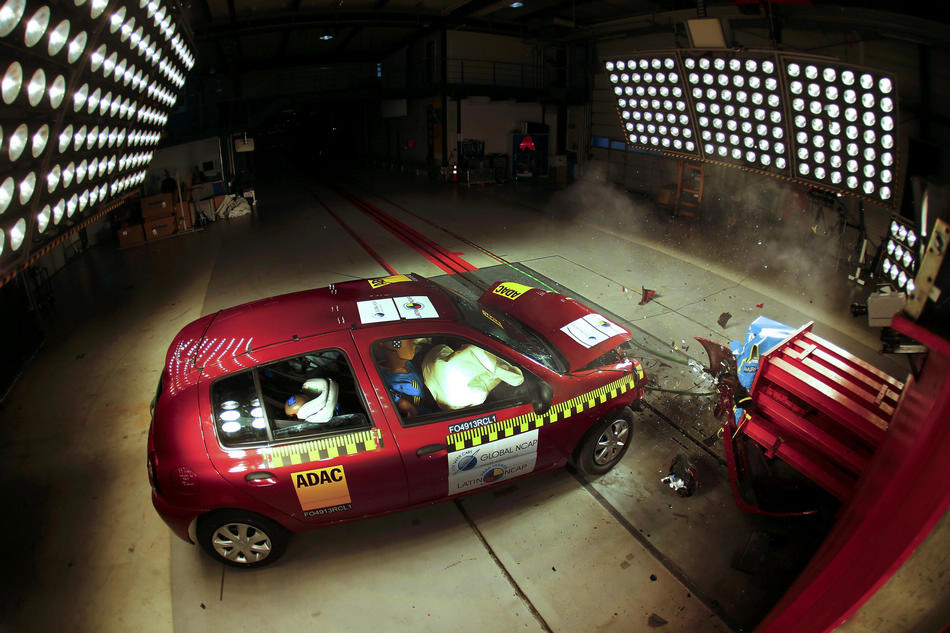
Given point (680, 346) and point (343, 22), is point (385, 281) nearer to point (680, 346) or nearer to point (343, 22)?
point (680, 346)

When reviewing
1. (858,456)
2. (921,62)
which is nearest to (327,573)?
(858,456)

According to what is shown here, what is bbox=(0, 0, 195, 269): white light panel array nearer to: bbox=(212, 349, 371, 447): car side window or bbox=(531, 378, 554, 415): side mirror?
bbox=(212, 349, 371, 447): car side window

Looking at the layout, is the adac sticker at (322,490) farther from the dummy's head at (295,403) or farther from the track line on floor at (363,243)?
the track line on floor at (363,243)

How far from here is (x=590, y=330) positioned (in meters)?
4.55

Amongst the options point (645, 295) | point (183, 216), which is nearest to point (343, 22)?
point (183, 216)

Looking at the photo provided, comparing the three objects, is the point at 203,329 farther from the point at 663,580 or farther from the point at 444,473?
the point at 663,580

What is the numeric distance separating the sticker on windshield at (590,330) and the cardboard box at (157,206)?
11105mm

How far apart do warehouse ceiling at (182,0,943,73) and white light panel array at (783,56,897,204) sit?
560 cm

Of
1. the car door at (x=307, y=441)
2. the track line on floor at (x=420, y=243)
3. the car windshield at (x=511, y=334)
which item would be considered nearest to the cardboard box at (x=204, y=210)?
the track line on floor at (x=420, y=243)

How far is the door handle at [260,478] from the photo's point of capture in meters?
3.14

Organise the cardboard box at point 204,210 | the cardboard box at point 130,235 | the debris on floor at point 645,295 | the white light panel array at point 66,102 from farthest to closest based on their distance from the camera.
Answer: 1. the cardboard box at point 204,210
2. the cardboard box at point 130,235
3. the debris on floor at point 645,295
4. the white light panel array at point 66,102

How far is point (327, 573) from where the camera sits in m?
3.52

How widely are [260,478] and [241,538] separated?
22.1 inches

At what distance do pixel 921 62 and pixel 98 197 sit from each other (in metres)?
9.52
